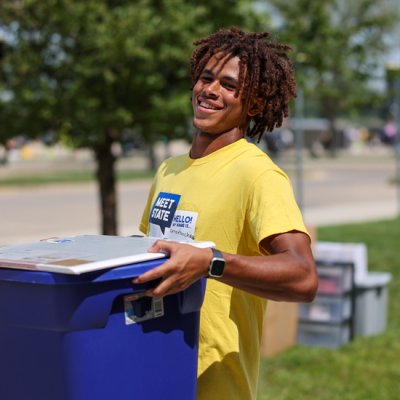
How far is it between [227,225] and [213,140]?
0.95 ft

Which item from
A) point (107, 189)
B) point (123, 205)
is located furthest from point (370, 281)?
point (123, 205)

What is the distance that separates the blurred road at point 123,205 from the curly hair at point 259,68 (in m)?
Result: 9.82

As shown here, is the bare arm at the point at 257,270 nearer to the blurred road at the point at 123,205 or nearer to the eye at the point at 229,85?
the eye at the point at 229,85

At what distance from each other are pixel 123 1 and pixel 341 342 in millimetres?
3367

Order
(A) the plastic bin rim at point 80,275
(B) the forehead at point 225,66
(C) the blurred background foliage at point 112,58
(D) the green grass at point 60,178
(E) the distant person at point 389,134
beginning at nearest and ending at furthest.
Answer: (A) the plastic bin rim at point 80,275 → (B) the forehead at point 225,66 → (C) the blurred background foliage at point 112,58 → (D) the green grass at point 60,178 → (E) the distant person at point 389,134

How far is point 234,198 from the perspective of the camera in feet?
7.59

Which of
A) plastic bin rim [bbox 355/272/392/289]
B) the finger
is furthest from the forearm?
plastic bin rim [bbox 355/272/392/289]

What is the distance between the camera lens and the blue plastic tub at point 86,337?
196 cm

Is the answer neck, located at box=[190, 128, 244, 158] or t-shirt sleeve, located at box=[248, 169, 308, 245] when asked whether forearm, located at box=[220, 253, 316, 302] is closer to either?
t-shirt sleeve, located at box=[248, 169, 308, 245]

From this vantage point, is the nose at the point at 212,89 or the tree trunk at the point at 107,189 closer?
the nose at the point at 212,89

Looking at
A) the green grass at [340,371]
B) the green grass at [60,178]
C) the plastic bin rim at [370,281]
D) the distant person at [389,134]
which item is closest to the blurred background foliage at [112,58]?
the plastic bin rim at [370,281]

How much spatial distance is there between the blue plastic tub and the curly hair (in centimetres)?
62

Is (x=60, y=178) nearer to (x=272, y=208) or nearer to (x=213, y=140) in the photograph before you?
(x=213, y=140)

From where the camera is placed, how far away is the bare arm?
2.02m
